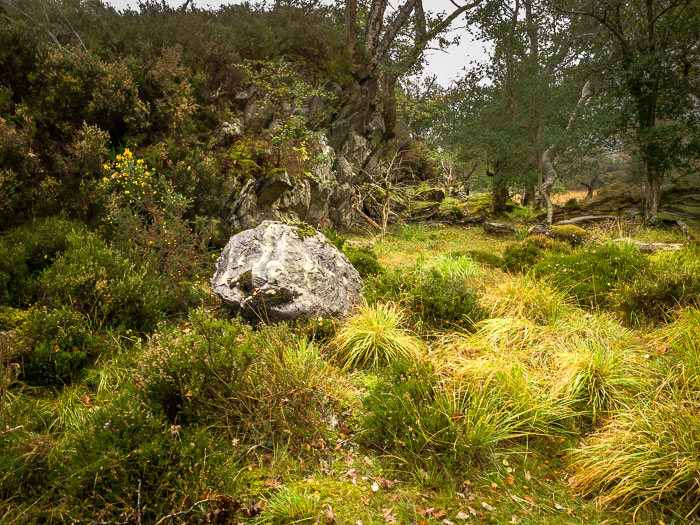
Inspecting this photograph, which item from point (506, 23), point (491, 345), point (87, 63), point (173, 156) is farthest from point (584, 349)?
point (506, 23)

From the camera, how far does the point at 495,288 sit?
241 inches

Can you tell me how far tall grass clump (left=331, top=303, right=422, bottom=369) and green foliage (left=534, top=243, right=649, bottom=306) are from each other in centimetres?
324

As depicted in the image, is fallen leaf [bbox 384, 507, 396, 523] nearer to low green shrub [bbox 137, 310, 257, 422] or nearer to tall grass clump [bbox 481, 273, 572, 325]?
low green shrub [bbox 137, 310, 257, 422]

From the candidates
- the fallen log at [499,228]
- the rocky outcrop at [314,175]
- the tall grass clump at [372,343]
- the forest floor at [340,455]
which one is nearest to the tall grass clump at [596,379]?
the forest floor at [340,455]

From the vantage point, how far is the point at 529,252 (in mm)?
8070

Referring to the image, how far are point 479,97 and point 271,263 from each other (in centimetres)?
1299

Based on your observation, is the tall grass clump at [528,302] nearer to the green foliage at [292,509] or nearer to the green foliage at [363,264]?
the green foliage at [363,264]

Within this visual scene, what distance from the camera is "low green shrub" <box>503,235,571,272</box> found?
7.79 m

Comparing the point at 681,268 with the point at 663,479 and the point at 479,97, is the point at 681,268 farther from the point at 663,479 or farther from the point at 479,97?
the point at 479,97

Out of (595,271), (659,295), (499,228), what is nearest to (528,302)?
(659,295)

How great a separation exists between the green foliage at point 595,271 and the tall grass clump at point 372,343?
128 inches

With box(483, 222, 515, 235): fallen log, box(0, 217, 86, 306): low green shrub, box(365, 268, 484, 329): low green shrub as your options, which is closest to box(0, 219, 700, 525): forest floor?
box(365, 268, 484, 329): low green shrub

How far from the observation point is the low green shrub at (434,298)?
5.03 meters

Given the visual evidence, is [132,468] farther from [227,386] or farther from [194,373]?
[227,386]
